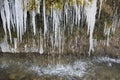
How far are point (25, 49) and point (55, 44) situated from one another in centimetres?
71

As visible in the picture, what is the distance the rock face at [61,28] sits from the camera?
5.59 metres

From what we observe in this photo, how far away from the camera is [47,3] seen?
5461mm

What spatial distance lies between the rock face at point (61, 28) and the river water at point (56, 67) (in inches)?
6.6

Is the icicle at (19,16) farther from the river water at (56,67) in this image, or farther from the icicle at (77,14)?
the icicle at (77,14)

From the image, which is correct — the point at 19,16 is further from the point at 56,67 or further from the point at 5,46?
the point at 56,67

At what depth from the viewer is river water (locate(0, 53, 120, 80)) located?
19.5 feet

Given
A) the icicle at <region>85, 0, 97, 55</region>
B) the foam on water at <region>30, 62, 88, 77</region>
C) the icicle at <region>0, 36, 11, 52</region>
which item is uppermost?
the icicle at <region>85, 0, 97, 55</region>

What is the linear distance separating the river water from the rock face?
0.17m

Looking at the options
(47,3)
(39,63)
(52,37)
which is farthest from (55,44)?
(47,3)

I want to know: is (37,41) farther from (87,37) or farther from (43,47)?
(87,37)

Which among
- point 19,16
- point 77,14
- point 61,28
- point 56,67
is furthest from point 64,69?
point 19,16

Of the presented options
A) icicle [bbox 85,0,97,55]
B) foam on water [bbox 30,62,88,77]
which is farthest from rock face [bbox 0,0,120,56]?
foam on water [bbox 30,62,88,77]

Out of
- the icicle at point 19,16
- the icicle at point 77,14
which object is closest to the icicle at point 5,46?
the icicle at point 19,16

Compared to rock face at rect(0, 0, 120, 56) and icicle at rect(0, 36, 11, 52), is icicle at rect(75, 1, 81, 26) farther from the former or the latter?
icicle at rect(0, 36, 11, 52)
